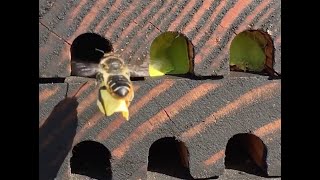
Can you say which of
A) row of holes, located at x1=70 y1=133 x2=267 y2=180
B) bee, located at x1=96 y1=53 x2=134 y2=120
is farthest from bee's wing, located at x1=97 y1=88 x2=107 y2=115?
row of holes, located at x1=70 y1=133 x2=267 y2=180

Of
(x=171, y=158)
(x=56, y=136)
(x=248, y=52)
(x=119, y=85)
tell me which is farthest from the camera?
(x=171, y=158)

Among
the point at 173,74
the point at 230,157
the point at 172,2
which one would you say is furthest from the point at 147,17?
the point at 230,157

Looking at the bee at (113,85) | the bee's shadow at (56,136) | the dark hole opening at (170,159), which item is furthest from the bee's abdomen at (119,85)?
the dark hole opening at (170,159)

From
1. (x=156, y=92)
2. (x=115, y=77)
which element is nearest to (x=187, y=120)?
(x=156, y=92)

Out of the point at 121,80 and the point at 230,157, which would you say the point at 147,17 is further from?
the point at 230,157

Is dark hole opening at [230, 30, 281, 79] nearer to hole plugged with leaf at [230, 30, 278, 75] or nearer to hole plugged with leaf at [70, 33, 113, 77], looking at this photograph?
hole plugged with leaf at [230, 30, 278, 75]

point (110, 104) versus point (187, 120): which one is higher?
point (110, 104)

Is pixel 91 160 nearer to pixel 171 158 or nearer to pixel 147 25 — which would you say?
pixel 171 158
